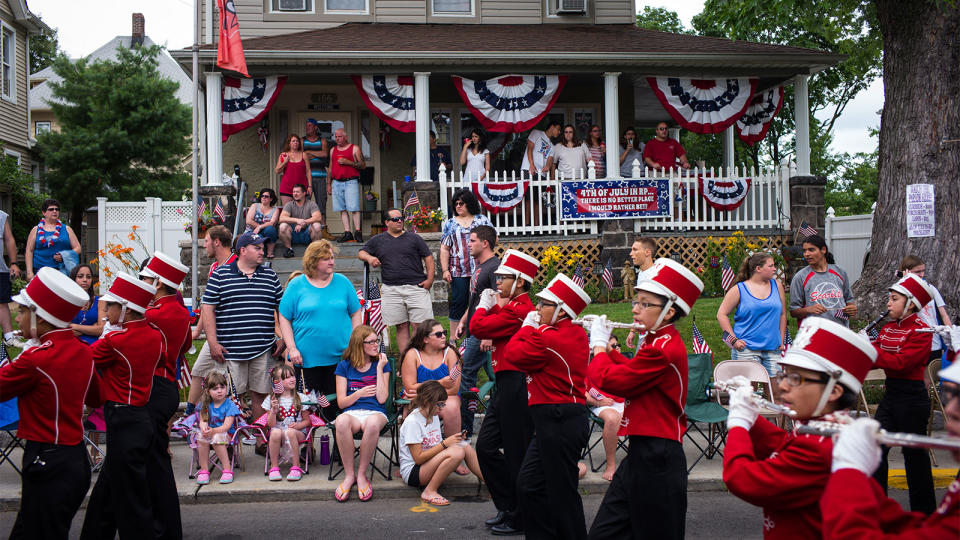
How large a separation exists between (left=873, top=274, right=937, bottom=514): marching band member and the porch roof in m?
10.4

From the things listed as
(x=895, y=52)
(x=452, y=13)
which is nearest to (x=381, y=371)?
(x=895, y=52)

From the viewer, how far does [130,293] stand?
17.8ft

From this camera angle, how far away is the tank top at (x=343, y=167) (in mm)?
14781

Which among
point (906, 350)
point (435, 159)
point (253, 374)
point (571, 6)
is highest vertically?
point (571, 6)

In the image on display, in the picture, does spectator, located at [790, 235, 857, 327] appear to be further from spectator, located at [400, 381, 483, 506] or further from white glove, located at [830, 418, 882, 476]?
white glove, located at [830, 418, 882, 476]

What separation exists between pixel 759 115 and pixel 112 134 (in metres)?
21.7

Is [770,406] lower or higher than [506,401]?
higher

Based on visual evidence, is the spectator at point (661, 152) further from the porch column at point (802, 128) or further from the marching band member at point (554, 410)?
the marching band member at point (554, 410)

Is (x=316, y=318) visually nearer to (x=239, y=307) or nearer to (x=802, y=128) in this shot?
(x=239, y=307)

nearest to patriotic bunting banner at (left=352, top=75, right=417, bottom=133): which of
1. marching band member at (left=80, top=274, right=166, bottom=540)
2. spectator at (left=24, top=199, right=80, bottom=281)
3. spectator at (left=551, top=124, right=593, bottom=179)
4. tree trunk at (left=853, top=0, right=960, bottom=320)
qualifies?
spectator at (left=551, top=124, right=593, bottom=179)

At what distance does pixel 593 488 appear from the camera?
7.50 meters

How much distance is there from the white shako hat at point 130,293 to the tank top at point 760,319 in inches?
213

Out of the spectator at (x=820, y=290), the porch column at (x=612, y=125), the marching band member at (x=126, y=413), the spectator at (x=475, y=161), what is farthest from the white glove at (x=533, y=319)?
the porch column at (x=612, y=125)

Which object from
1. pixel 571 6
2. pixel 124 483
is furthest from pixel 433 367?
pixel 571 6
